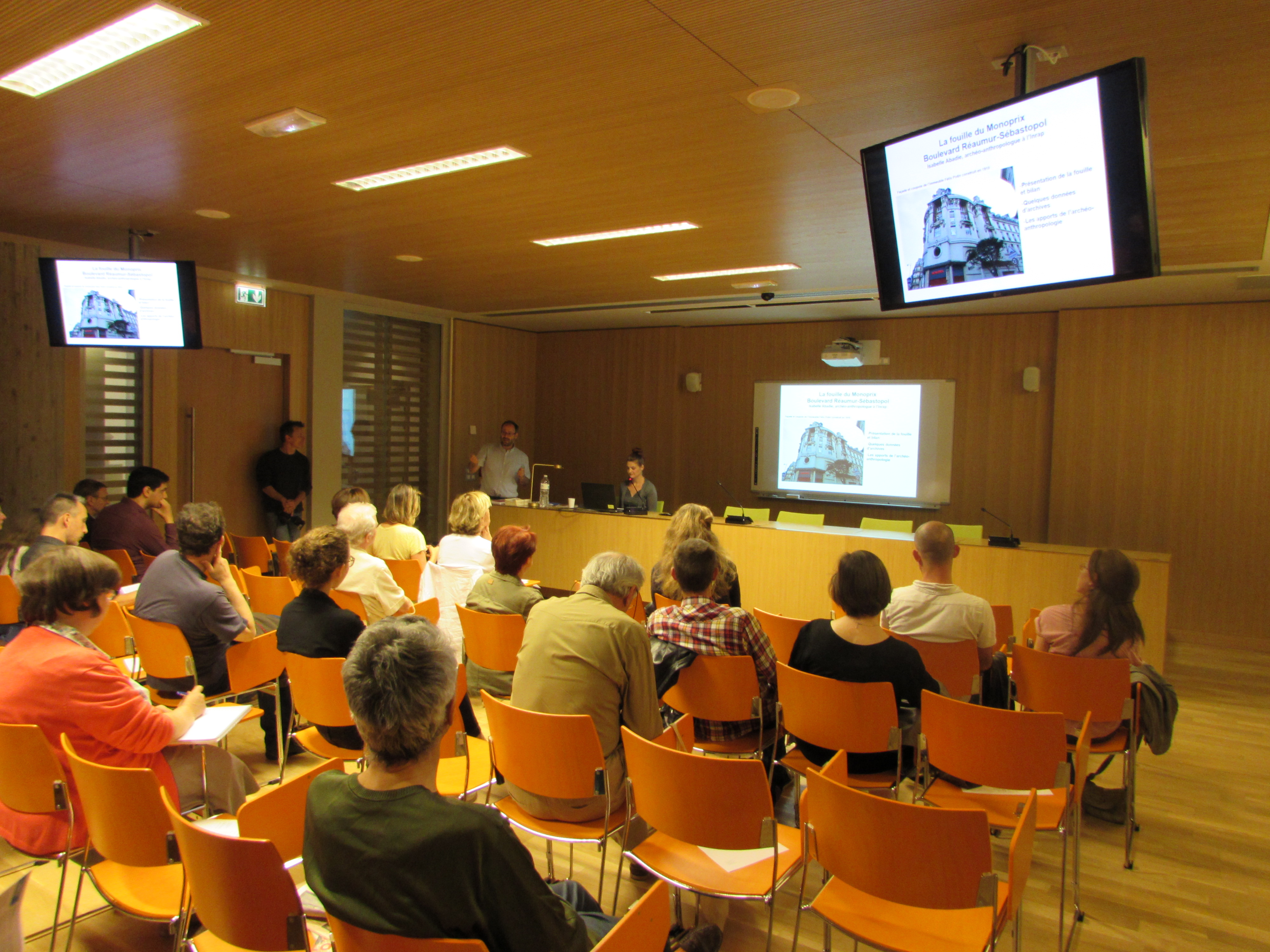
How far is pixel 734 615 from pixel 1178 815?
2.41m

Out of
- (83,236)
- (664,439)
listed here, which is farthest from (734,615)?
(664,439)

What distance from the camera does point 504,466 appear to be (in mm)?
9398

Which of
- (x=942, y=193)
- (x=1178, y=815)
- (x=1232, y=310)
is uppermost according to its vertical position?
(x=1232, y=310)

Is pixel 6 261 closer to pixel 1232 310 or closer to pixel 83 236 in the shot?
pixel 83 236

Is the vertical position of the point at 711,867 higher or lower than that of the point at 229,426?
lower

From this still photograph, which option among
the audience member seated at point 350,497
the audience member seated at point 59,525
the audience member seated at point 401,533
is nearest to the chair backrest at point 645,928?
the audience member seated at point 59,525

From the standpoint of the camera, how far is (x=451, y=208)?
4867mm

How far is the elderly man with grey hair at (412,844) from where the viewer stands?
132 centimetres

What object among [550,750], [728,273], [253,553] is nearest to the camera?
[550,750]

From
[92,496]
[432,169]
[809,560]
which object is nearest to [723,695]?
[432,169]

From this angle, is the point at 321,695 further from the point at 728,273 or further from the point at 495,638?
the point at 728,273

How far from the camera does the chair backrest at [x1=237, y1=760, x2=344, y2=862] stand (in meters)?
1.73

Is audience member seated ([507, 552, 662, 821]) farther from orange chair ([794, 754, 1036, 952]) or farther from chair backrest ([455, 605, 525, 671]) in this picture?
chair backrest ([455, 605, 525, 671])

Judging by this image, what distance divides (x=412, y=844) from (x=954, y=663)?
2.56 m
